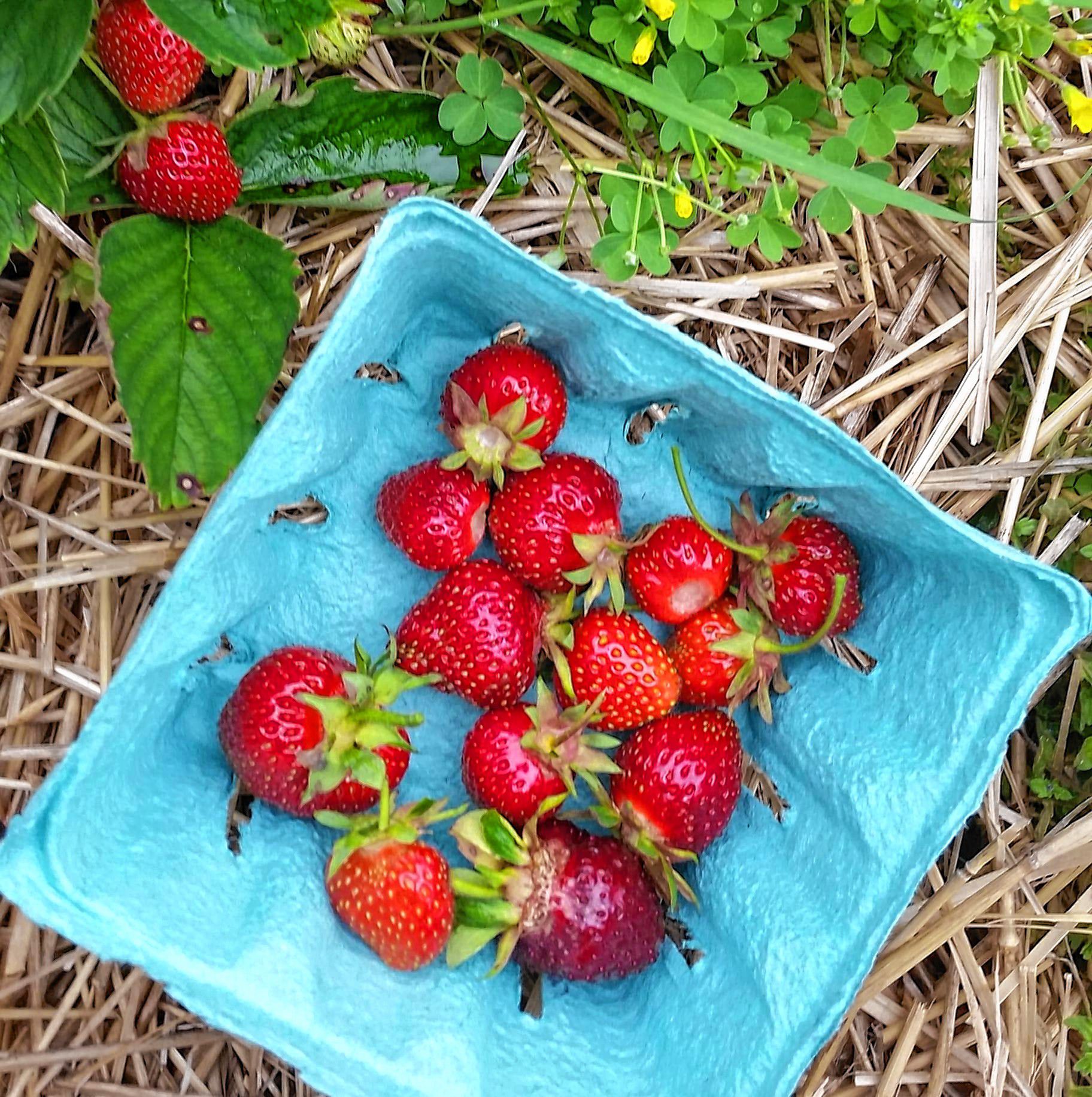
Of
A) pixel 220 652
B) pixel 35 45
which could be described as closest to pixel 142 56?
pixel 35 45

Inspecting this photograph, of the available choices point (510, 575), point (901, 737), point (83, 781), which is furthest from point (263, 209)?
point (901, 737)

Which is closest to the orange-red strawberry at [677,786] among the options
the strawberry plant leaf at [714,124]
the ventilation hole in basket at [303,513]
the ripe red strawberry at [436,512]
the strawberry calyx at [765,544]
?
the strawberry calyx at [765,544]

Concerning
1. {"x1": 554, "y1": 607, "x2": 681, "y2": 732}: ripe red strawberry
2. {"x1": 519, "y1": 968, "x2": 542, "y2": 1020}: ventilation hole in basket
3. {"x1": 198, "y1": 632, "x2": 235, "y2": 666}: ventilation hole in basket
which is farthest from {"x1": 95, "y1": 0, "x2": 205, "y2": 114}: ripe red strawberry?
{"x1": 519, "y1": 968, "x2": 542, "y2": 1020}: ventilation hole in basket

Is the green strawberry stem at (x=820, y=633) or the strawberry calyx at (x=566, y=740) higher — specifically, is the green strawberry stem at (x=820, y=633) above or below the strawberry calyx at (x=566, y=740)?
above

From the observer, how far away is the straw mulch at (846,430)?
38.3 inches

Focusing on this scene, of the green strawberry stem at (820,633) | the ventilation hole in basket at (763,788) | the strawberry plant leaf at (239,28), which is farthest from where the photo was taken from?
the ventilation hole in basket at (763,788)

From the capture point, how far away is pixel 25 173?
0.82 metres

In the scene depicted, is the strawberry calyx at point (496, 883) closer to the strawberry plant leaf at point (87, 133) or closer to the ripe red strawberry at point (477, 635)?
the ripe red strawberry at point (477, 635)

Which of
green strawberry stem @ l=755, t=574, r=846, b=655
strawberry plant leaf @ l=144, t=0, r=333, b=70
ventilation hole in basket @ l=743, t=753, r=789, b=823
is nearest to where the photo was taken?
strawberry plant leaf @ l=144, t=0, r=333, b=70

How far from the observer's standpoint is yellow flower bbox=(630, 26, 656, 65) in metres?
0.83

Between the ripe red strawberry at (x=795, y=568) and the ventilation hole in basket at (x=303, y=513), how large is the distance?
0.36 metres

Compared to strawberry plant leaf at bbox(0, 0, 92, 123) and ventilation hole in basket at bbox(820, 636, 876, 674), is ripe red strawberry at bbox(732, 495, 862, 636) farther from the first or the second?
strawberry plant leaf at bbox(0, 0, 92, 123)

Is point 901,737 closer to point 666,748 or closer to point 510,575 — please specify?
point 666,748

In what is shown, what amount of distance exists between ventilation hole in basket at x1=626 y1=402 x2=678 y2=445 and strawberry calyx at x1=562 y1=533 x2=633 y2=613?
0.11 m
